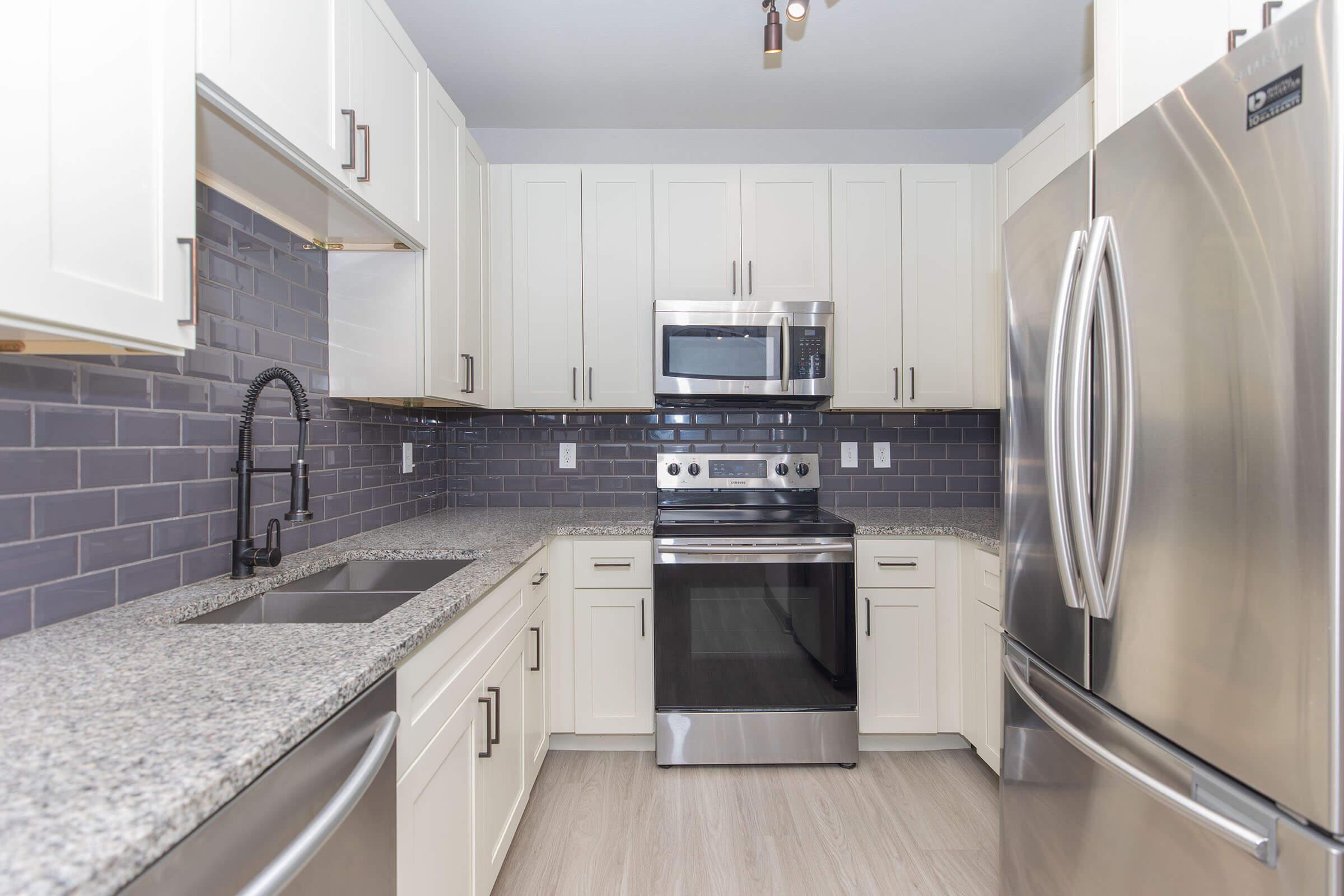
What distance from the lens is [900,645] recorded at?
7.22ft

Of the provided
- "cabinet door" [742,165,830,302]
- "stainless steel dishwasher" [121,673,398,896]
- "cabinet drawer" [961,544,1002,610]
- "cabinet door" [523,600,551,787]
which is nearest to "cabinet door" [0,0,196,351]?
"stainless steel dishwasher" [121,673,398,896]

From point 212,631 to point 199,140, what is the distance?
0.88 metres

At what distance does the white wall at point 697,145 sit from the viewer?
2676 millimetres

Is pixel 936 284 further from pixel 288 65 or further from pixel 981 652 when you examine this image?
pixel 288 65

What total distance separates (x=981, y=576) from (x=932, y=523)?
0.27 meters

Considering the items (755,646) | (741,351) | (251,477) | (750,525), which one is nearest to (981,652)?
(755,646)

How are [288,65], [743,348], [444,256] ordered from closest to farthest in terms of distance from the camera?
[288,65] < [444,256] < [743,348]

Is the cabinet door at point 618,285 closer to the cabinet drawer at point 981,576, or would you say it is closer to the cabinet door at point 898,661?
the cabinet door at point 898,661

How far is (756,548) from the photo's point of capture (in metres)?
2.12

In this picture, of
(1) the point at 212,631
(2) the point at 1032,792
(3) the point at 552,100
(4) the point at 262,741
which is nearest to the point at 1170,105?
(2) the point at 1032,792

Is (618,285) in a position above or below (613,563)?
above

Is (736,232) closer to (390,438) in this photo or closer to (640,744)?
(390,438)

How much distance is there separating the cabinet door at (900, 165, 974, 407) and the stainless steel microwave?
0.40 meters

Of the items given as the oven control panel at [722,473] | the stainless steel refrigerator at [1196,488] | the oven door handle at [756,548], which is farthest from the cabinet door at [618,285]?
the stainless steel refrigerator at [1196,488]
